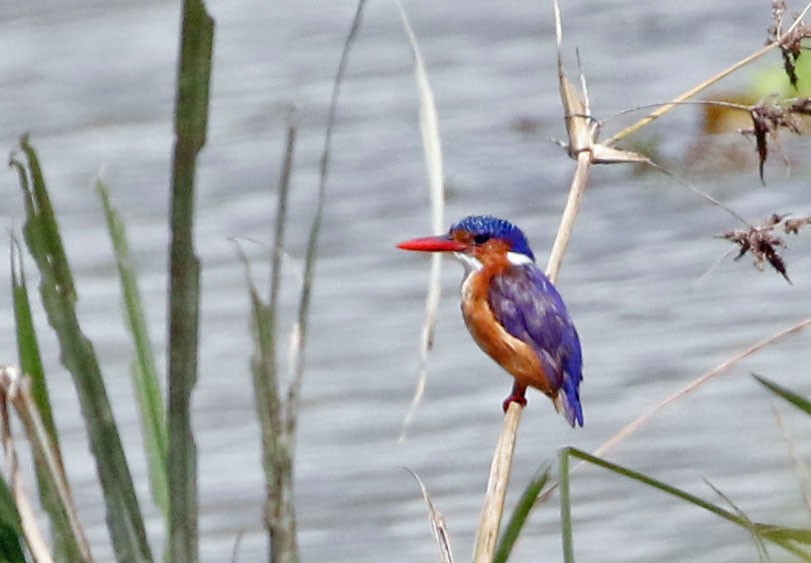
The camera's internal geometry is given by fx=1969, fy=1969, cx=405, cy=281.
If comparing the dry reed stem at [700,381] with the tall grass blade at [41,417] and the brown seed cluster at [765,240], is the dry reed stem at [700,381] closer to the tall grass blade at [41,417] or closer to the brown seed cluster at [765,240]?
the brown seed cluster at [765,240]

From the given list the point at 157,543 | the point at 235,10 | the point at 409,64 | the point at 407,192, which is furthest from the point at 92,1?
the point at 157,543

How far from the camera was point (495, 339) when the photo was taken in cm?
247

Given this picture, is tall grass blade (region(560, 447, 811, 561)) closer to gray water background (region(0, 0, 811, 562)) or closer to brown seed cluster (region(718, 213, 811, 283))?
gray water background (region(0, 0, 811, 562))

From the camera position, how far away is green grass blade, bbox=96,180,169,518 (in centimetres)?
164

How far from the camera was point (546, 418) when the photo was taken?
330cm

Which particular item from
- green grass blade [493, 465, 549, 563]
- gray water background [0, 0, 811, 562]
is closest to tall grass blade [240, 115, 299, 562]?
→ green grass blade [493, 465, 549, 563]

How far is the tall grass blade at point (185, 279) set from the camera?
4.40ft

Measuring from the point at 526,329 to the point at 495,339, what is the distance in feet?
0.17

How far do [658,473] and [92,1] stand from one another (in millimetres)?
3260

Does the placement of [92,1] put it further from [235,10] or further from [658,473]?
[658,473]

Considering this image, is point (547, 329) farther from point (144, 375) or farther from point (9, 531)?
point (9, 531)

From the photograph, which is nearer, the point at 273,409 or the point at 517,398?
the point at 273,409

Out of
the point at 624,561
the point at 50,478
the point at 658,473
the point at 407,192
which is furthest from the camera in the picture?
the point at 407,192

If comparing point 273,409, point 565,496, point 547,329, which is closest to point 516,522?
point 565,496
